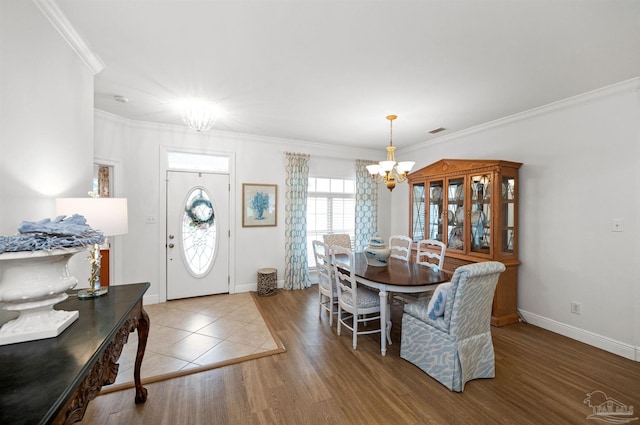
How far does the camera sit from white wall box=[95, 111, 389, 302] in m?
3.63

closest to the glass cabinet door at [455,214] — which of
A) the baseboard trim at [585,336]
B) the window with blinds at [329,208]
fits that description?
the baseboard trim at [585,336]

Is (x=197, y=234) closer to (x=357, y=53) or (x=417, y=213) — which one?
(x=357, y=53)

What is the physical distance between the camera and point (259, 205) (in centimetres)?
443

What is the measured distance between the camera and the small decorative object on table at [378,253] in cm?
301

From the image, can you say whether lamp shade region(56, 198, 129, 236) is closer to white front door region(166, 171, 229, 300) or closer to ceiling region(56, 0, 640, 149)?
ceiling region(56, 0, 640, 149)

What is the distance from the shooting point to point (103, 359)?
46.9 inches

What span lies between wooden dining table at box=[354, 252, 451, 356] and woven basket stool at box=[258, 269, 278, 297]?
172 centimetres

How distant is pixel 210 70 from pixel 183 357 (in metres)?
2.68

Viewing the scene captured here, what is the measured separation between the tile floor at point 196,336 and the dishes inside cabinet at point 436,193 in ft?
10.00

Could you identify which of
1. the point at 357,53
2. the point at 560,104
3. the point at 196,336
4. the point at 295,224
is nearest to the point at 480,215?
the point at 560,104

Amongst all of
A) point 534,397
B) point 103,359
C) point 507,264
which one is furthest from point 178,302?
point 507,264

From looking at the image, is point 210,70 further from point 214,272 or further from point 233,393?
point 214,272

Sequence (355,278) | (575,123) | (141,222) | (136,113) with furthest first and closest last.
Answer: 1. (141,222)
2. (136,113)
3. (575,123)
4. (355,278)

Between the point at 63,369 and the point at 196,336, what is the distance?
2209mm
